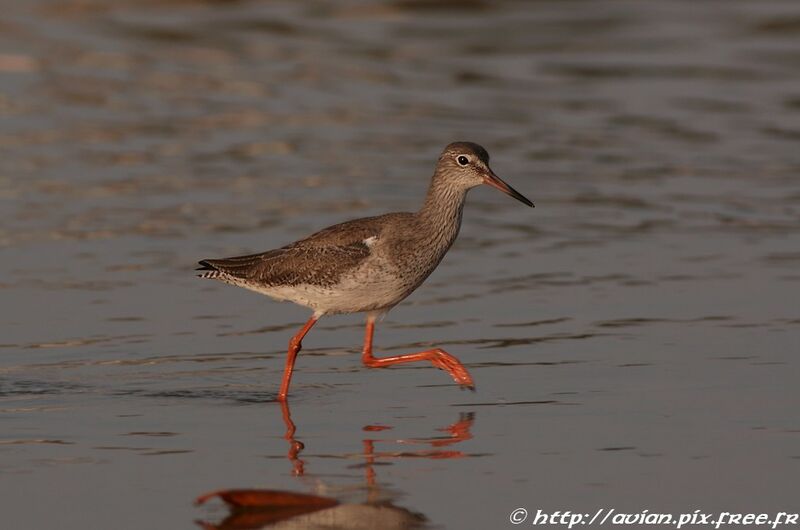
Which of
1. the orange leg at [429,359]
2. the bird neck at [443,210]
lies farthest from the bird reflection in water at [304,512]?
the bird neck at [443,210]

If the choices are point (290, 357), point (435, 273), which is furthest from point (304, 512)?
point (435, 273)

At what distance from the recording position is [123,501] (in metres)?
8.68

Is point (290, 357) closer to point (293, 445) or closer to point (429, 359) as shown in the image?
point (429, 359)

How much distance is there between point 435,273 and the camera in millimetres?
15242

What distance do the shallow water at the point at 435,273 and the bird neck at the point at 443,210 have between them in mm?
980

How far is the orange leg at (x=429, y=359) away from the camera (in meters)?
11.3

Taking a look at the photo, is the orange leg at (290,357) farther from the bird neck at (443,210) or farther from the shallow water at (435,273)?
the bird neck at (443,210)

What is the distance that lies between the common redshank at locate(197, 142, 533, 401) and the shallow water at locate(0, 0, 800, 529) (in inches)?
19.3

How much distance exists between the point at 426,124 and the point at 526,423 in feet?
39.1

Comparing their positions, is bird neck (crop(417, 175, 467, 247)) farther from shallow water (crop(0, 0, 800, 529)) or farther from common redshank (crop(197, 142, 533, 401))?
shallow water (crop(0, 0, 800, 529))

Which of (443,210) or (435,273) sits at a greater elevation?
(443,210)

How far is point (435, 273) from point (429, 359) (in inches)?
142

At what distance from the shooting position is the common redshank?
1200 centimetres

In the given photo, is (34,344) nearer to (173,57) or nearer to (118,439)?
(118,439)
